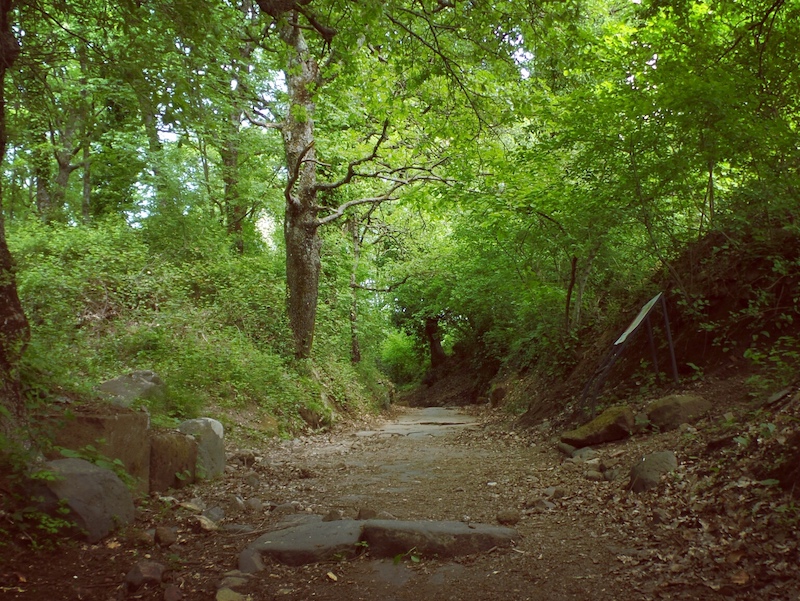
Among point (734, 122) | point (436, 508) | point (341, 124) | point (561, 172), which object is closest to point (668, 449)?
point (436, 508)

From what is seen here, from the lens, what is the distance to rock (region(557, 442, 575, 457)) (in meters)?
6.90

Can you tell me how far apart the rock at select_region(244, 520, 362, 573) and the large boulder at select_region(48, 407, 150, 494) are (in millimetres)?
1467

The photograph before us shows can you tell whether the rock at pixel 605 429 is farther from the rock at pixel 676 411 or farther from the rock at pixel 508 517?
the rock at pixel 508 517

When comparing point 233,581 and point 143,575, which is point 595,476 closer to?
point 233,581

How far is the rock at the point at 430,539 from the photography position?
389cm

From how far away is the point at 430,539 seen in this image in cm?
392

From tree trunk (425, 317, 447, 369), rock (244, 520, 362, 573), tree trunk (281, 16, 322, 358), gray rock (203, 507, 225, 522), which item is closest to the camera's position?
rock (244, 520, 362, 573)

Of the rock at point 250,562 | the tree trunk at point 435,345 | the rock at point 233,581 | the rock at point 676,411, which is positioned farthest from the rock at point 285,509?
the tree trunk at point 435,345

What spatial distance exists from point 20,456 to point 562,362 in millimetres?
8702

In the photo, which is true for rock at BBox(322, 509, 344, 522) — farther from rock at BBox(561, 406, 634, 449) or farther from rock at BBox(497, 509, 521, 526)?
rock at BBox(561, 406, 634, 449)

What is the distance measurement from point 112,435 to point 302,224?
7915 millimetres

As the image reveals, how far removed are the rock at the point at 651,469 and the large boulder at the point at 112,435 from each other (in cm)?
414

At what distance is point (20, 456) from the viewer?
147 inches

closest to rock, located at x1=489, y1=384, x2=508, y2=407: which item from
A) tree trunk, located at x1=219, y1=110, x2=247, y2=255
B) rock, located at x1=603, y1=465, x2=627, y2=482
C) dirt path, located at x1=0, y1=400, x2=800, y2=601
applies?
tree trunk, located at x1=219, y1=110, x2=247, y2=255
